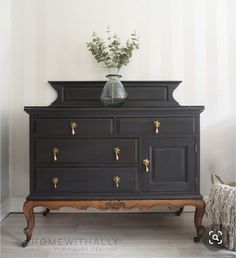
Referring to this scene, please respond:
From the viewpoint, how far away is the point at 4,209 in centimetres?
242

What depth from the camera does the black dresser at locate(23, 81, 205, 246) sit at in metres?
1.94

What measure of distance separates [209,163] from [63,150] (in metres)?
1.35

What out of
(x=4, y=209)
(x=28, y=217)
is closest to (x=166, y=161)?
(x=28, y=217)

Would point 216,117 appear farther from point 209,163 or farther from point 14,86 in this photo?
point 14,86

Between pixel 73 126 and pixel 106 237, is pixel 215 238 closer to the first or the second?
pixel 106 237

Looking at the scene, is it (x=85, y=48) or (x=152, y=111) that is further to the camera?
(x=85, y=48)

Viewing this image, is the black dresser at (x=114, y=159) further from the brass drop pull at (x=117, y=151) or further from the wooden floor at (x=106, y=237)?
the wooden floor at (x=106, y=237)

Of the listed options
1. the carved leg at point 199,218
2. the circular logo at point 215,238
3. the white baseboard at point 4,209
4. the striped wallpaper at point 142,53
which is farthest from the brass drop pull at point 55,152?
the circular logo at point 215,238

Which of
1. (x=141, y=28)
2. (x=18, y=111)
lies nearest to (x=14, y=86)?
(x=18, y=111)

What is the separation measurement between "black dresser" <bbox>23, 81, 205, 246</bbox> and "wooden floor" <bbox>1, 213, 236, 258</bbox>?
151 mm

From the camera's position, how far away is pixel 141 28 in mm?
2525

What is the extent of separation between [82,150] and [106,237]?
0.66 meters

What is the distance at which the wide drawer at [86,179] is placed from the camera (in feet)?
6.41

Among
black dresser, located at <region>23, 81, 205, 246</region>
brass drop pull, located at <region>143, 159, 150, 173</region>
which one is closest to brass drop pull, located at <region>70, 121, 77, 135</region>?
black dresser, located at <region>23, 81, 205, 246</region>
